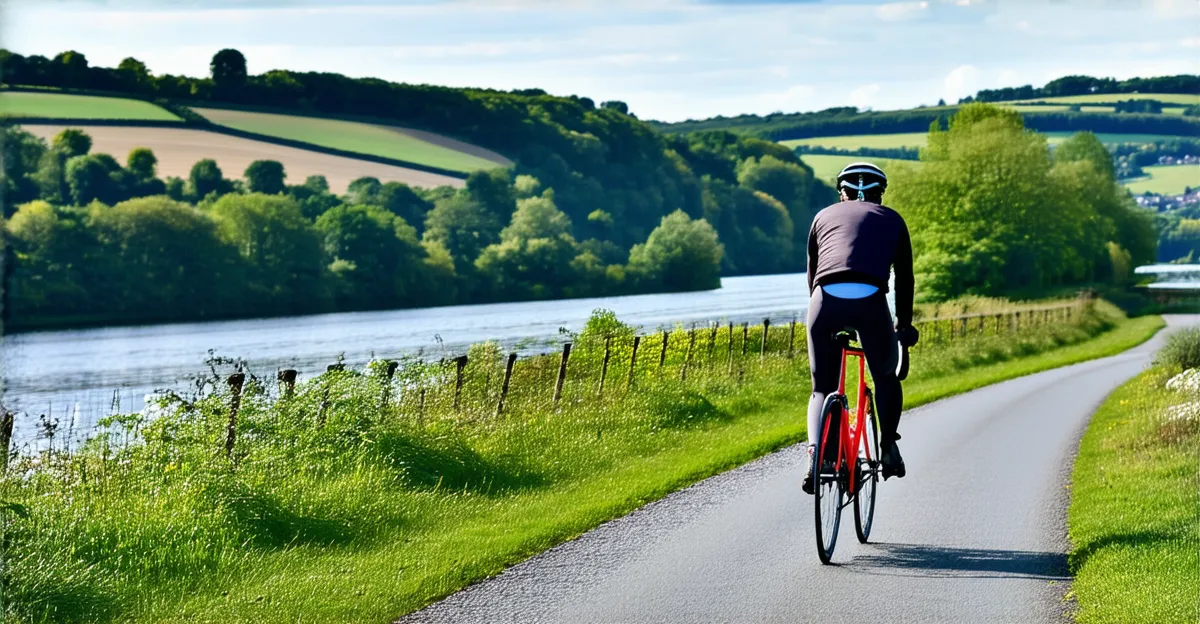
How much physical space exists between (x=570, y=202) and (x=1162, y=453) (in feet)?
396

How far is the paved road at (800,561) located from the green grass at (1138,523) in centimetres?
20

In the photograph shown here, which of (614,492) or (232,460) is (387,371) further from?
(614,492)

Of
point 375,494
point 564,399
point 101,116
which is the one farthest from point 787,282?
point 375,494

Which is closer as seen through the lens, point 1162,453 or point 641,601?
point 641,601

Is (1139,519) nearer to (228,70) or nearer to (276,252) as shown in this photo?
(276,252)

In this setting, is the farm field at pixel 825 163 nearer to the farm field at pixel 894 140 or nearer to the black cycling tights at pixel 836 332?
the farm field at pixel 894 140

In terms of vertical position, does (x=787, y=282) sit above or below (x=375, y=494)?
below

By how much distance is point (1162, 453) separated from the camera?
1227 centimetres

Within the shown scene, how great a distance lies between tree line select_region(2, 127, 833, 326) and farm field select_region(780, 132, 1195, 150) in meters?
30.0

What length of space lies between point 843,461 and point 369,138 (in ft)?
424

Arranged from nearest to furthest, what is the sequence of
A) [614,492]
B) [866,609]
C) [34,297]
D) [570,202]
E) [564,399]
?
[866,609], [614,492], [564,399], [34,297], [570,202]

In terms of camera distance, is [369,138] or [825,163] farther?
[825,163]

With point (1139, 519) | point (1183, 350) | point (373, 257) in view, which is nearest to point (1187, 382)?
point (1183, 350)

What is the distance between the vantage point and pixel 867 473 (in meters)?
8.23
